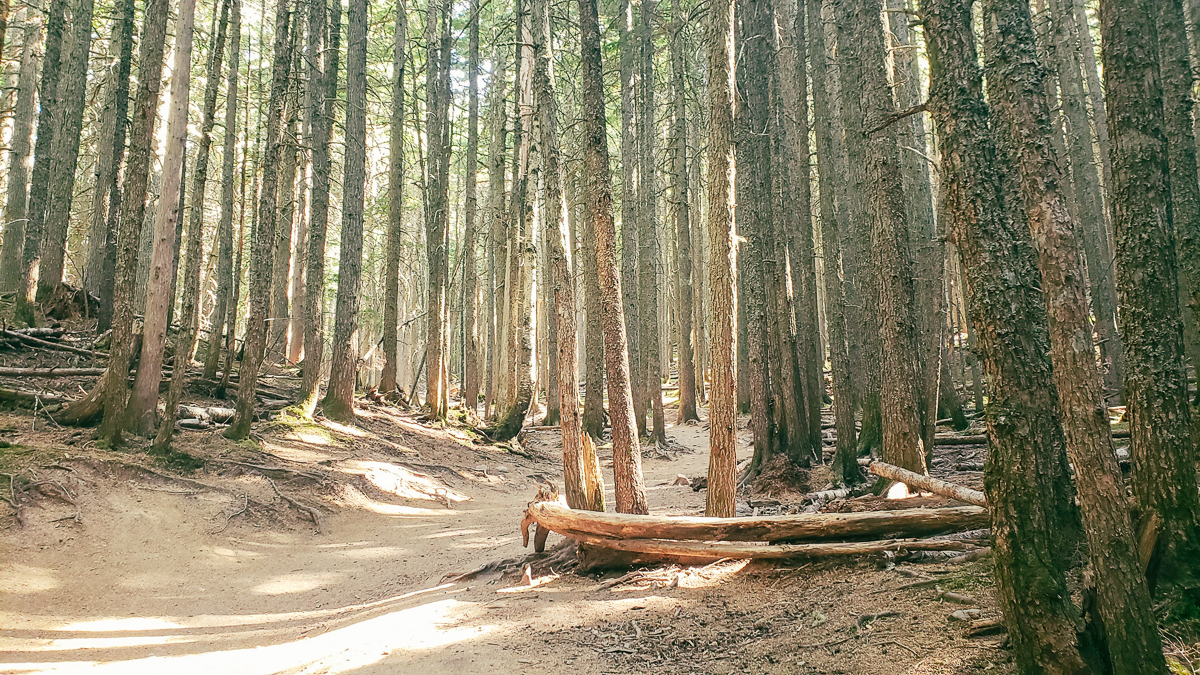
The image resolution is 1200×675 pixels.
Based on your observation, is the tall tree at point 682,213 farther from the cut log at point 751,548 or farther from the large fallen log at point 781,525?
the cut log at point 751,548

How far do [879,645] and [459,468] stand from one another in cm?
1055

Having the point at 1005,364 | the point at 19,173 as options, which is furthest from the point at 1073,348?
the point at 19,173

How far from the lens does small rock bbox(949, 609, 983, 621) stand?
366 cm

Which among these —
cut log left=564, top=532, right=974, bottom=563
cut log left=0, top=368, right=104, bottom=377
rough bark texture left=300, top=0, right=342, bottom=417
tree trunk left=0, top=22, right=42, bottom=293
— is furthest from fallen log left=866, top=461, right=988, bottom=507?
tree trunk left=0, top=22, right=42, bottom=293

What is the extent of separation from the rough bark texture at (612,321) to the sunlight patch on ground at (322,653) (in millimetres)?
2133

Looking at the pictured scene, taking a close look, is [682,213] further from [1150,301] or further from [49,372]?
[1150,301]

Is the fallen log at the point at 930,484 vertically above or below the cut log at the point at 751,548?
above

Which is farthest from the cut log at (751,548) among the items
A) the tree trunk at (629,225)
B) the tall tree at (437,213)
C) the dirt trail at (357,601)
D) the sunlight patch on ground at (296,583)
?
the tall tree at (437,213)

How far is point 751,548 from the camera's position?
548 centimetres

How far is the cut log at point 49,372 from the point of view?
368 inches

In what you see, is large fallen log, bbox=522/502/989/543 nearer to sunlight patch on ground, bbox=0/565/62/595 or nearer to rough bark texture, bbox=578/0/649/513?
rough bark texture, bbox=578/0/649/513

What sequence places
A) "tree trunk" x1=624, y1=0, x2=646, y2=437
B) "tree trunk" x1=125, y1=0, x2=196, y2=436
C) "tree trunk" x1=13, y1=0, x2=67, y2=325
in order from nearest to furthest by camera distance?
"tree trunk" x1=125, y1=0, x2=196, y2=436 < "tree trunk" x1=13, y1=0, x2=67, y2=325 < "tree trunk" x1=624, y1=0, x2=646, y2=437

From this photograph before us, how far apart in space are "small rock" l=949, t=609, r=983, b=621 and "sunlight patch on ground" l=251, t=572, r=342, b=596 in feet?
21.2

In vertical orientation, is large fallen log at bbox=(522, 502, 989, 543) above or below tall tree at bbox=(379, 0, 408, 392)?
below
